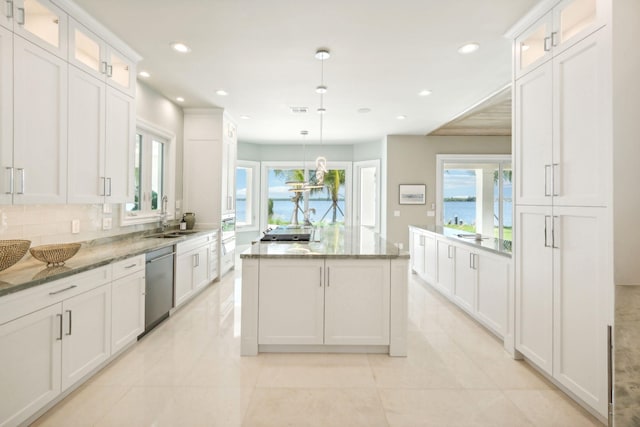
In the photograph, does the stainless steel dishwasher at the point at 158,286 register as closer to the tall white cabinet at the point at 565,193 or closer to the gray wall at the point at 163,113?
the gray wall at the point at 163,113

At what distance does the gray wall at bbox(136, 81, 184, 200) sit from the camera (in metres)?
3.96

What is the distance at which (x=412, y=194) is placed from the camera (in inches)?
274

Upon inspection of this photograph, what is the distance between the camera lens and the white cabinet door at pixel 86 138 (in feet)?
8.07

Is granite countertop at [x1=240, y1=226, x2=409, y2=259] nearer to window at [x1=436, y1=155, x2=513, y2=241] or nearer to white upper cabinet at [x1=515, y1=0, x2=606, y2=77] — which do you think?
white upper cabinet at [x1=515, y1=0, x2=606, y2=77]

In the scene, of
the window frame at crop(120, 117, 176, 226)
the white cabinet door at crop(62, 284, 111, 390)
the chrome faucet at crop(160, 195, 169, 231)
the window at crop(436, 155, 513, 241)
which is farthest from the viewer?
the window at crop(436, 155, 513, 241)

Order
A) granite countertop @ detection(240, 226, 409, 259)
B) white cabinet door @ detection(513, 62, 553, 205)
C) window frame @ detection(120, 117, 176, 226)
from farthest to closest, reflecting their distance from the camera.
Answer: window frame @ detection(120, 117, 176, 226) → granite countertop @ detection(240, 226, 409, 259) → white cabinet door @ detection(513, 62, 553, 205)

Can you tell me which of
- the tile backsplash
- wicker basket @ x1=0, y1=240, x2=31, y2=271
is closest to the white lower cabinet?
wicker basket @ x1=0, y1=240, x2=31, y2=271

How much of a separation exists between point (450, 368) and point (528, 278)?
2.96 feet

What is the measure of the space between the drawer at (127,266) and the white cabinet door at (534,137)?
317 cm

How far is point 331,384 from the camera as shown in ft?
7.46

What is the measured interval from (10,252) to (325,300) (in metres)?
2.01

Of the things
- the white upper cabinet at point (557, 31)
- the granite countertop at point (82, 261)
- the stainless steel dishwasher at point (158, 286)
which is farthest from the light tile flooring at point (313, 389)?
the white upper cabinet at point (557, 31)

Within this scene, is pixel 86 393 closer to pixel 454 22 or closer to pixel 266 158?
pixel 454 22

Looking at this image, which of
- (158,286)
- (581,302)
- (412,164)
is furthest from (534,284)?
(412,164)
